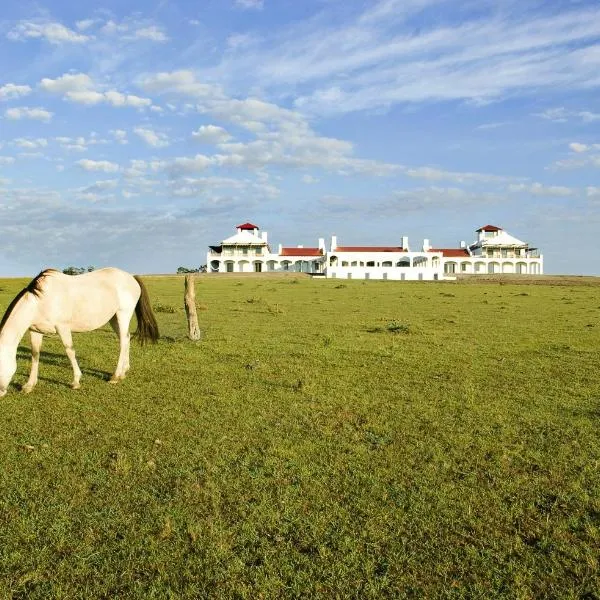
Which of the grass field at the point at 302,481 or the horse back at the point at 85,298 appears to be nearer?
the grass field at the point at 302,481

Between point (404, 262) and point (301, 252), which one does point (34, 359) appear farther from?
point (301, 252)

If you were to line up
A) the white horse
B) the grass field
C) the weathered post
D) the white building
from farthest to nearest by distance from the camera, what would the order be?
the white building → the weathered post → the white horse → the grass field

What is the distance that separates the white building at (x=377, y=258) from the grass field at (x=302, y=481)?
76.5 metres

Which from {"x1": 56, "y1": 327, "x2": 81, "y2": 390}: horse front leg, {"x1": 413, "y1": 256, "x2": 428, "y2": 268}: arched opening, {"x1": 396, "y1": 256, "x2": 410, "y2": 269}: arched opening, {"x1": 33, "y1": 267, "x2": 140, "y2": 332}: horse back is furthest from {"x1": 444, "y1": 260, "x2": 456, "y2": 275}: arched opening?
{"x1": 56, "y1": 327, "x2": 81, "y2": 390}: horse front leg

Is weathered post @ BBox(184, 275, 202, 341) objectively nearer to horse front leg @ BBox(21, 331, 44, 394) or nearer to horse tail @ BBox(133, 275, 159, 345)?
horse tail @ BBox(133, 275, 159, 345)

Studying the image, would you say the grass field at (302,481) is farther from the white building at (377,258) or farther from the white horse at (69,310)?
the white building at (377,258)

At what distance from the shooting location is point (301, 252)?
99812 millimetres

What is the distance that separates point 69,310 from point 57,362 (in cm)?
333

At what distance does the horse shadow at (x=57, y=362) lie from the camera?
1113 centimetres

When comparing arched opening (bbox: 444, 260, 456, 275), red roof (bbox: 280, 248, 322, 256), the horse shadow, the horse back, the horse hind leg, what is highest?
red roof (bbox: 280, 248, 322, 256)

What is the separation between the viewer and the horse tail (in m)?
11.8

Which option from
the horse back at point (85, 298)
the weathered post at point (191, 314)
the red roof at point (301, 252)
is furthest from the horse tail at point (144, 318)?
the red roof at point (301, 252)

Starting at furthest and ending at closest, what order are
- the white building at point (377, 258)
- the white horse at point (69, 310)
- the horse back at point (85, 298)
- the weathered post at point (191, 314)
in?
the white building at point (377, 258)
the weathered post at point (191, 314)
the horse back at point (85, 298)
the white horse at point (69, 310)

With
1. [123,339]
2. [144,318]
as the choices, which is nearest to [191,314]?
[144,318]
